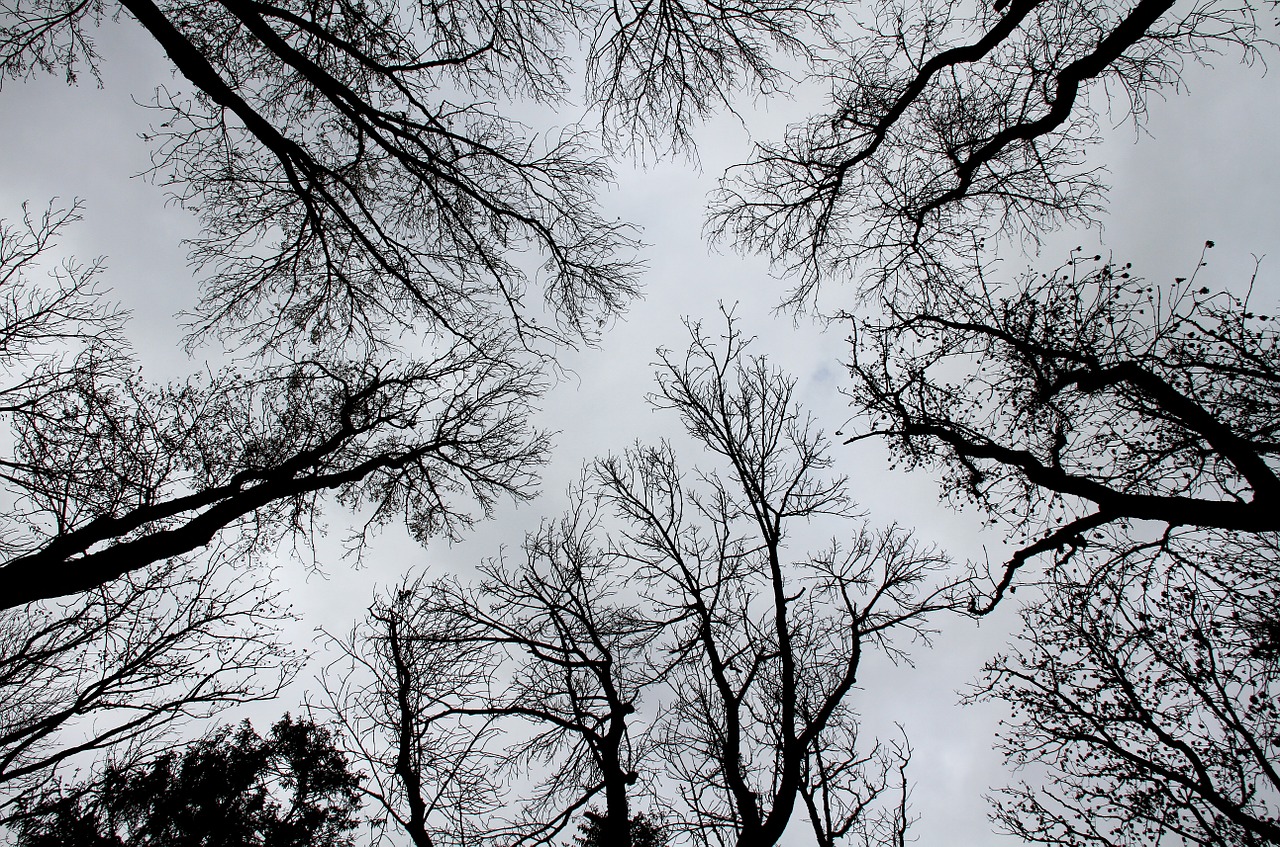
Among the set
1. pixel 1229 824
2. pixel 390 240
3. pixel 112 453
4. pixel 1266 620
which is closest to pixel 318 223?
pixel 390 240

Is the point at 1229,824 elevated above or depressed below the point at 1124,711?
below

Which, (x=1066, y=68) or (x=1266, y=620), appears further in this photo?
(x=1266, y=620)

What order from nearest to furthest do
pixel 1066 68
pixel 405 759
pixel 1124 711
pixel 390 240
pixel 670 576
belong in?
→ pixel 1066 68 < pixel 390 240 < pixel 405 759 < pixel 670 576 < pixel 1124 711

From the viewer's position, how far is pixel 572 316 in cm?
589

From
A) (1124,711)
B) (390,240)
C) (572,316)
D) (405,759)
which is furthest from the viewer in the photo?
(1124,711)

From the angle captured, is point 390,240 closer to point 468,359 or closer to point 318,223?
point 318,223

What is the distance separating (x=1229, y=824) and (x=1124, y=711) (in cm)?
189

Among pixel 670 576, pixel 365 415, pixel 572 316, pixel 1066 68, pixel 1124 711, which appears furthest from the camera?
pixel 1124 711

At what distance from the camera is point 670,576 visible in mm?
7957

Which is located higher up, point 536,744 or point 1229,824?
point 536,744

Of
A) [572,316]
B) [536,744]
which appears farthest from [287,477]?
[536,744]

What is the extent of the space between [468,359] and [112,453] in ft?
14.1

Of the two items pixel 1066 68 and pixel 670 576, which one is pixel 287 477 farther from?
pixel 1066 68

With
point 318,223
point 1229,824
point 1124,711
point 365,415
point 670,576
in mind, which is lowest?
point 1229,824
